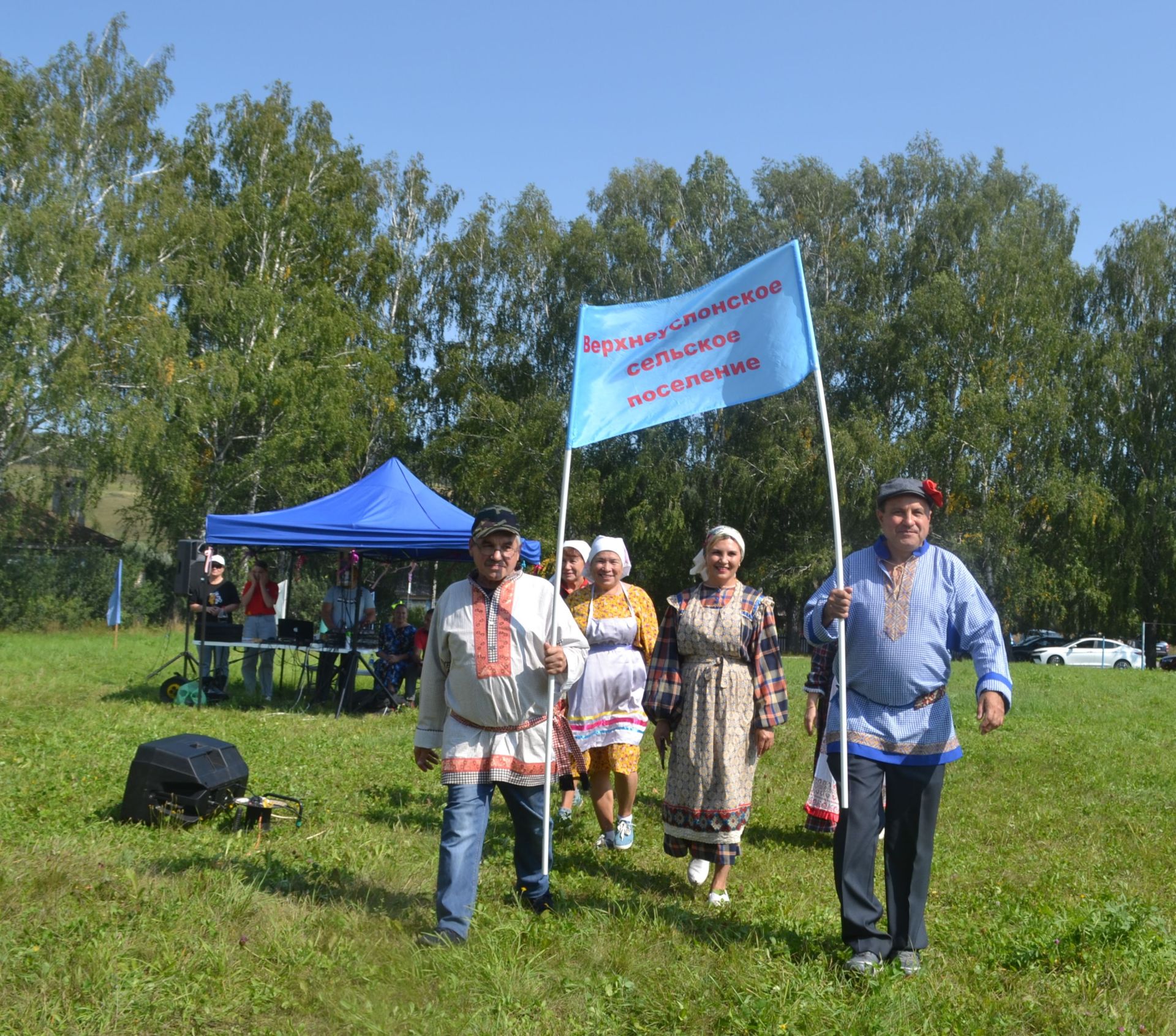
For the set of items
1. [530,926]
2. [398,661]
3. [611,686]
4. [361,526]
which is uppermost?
[361,526]

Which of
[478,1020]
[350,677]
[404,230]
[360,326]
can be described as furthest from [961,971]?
[404,230]

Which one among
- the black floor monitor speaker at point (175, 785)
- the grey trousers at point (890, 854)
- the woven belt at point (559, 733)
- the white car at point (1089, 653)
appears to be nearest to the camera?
the grey trousers at point (890, 854)

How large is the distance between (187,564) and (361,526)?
242 centimetres

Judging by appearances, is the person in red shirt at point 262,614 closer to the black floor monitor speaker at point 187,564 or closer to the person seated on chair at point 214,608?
the person seated on chair at point 214,608

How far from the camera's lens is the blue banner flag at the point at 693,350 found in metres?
5.08

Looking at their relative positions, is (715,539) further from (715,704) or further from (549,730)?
(549,730)

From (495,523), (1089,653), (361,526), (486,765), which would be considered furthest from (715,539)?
(1089,653)

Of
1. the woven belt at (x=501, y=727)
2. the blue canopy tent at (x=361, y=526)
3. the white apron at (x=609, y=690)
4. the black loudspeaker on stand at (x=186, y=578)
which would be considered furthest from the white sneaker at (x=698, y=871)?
the black loudspeaker on stand at (x=186, y=578)

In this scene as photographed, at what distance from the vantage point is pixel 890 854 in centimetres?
436

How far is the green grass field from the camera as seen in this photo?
382cm

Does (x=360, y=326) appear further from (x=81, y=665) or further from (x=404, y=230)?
(x=81, y=665)

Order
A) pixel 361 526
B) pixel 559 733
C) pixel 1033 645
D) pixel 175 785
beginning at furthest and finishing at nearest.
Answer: pixel 1033 645, pixel 361 526, pixel 175 785, pixel 559 733

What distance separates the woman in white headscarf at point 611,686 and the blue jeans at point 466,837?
1585 millimetres

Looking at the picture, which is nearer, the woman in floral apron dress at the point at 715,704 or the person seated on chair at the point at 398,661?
the woman in floral apron dress at the point at 715,704
